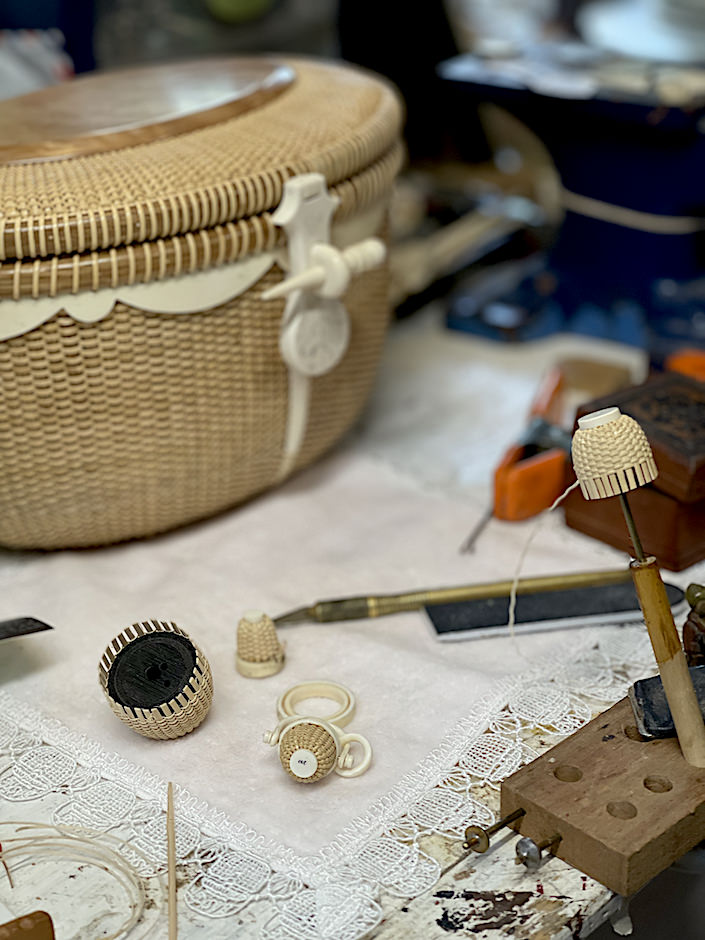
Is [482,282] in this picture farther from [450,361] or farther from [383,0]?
[383,0]

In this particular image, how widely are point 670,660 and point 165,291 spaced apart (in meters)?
0.42

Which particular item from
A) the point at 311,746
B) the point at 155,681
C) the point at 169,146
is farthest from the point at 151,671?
the point at 169,146

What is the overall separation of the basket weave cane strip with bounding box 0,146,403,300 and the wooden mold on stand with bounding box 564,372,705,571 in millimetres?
274

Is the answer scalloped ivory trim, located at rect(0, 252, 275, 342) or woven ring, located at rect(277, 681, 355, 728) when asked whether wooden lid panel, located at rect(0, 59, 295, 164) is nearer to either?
scalloped ivory trim, located at rect(0, 252, 275, 342)

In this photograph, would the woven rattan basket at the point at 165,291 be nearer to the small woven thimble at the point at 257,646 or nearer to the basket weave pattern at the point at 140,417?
the basket weave pattern at the point at 140,417

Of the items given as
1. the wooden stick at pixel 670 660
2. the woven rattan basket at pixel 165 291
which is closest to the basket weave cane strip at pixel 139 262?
the woven rattan basket at pixel 165 291

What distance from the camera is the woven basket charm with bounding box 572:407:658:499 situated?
598mm

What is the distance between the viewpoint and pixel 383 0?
5.32 ft

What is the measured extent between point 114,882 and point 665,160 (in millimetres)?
908

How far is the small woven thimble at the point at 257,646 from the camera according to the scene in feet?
2.60

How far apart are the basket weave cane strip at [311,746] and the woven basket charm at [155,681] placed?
7 cm

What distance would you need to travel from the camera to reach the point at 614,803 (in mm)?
627

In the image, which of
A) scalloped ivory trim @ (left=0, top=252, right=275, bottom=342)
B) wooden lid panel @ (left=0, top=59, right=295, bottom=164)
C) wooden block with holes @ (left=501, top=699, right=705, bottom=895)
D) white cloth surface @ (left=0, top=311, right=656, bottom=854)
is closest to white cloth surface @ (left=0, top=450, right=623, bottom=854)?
white cloth surface @ (left=0, top=311, right=656, bottom=854)

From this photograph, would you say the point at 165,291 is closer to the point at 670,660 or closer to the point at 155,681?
the point at 155,681
